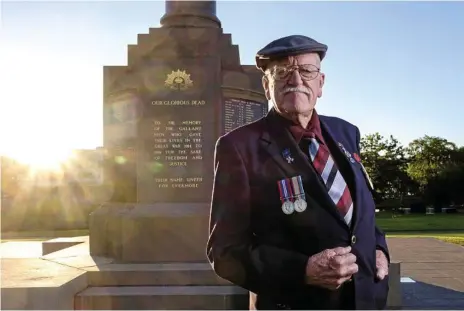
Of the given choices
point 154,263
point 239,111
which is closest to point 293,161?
point 154,263

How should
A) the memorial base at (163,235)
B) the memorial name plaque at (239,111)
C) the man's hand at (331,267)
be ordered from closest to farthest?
the man's hand at (331,267), the memorial base at (163,235), the memorial name plaque at (239,111)

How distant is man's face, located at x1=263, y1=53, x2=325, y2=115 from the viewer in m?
1.95

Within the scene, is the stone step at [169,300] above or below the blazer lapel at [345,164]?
below

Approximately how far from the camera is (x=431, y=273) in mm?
8680

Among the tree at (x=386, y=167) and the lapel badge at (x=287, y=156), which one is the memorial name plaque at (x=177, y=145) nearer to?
the lapel badge at (x=287, y=156)

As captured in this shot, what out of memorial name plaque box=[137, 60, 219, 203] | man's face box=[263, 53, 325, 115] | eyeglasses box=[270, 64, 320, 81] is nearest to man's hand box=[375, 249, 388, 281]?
man's face box=[263, 53, 325, 115]

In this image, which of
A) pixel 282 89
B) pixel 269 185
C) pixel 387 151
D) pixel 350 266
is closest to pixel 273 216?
pixel 269 185

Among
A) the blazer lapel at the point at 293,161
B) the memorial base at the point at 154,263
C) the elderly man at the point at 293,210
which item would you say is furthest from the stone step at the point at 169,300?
the blazer lapel at the point at 293,161

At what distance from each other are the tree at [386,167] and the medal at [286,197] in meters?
51.9

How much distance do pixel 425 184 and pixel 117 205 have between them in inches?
1828

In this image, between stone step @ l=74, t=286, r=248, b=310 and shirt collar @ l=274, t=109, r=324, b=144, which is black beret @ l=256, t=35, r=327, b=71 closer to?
shirt collar @ l=274, t=109, r=324, b=144

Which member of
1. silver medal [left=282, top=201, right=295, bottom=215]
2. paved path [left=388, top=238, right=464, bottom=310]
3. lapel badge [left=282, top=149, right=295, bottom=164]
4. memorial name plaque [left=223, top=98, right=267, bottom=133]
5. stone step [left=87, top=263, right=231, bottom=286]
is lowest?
paved path [left=388, top=238, right=464, bottom=310]

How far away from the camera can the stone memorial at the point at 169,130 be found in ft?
22.4

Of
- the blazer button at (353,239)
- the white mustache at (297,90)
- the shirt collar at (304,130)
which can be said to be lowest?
the blazer button at (353,239)
